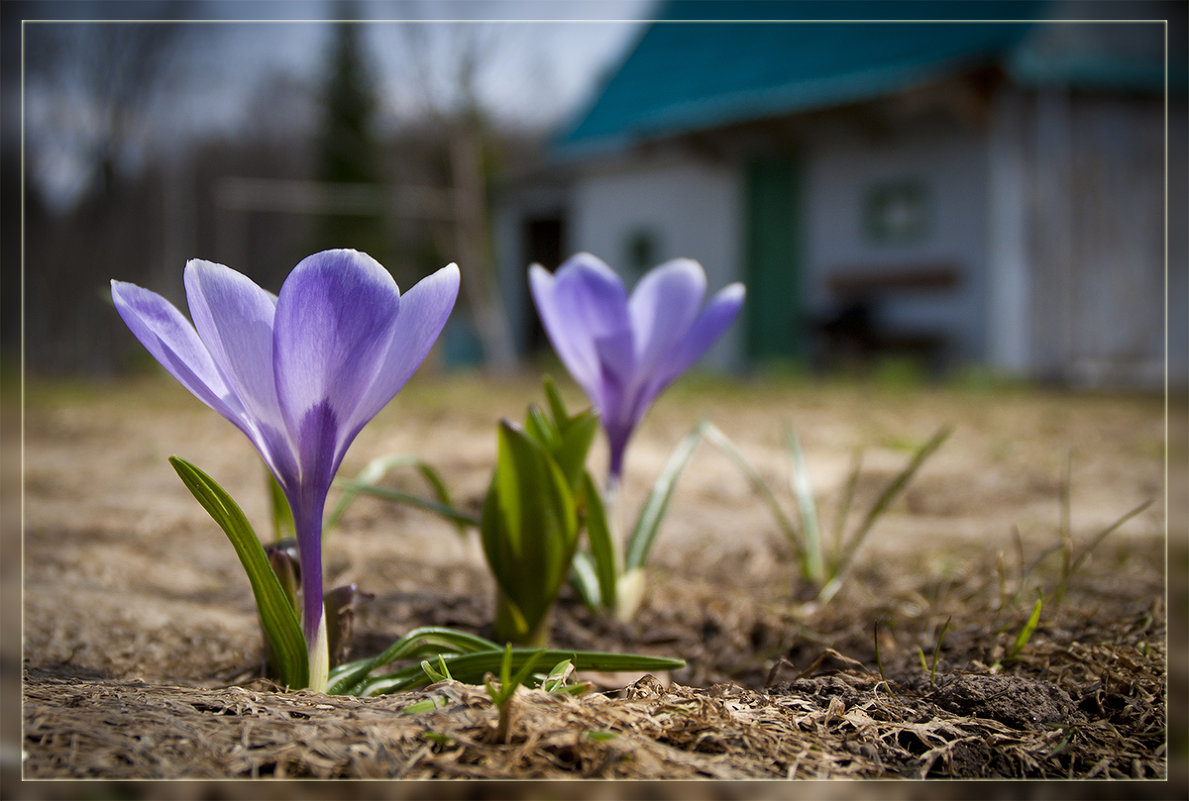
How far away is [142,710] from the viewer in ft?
1.92

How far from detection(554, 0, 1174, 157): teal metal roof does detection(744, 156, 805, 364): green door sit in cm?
138

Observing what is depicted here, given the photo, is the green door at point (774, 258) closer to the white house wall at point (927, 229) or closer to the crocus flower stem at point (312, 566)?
the white house wall at point (927, 229)

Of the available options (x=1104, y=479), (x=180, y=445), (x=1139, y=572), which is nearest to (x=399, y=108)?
(x=180, y=445)

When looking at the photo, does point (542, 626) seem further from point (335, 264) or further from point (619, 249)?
point (619, 249)

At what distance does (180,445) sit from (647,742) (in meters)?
2.74

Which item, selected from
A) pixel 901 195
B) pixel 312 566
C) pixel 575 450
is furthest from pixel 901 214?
pixel 312 566

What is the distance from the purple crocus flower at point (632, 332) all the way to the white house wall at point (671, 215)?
6733mm

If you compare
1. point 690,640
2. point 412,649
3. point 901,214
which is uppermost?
point 901,214

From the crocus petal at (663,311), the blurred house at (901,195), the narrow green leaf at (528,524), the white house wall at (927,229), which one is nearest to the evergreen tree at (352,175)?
the blurred house at (901,195)

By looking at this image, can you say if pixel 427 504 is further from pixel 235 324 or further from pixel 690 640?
pixel 235 324

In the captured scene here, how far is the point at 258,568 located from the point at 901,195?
7.33 m

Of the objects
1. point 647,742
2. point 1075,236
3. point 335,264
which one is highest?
point 1075,236

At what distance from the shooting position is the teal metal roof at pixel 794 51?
121cm

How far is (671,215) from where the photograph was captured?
28.8 feet
